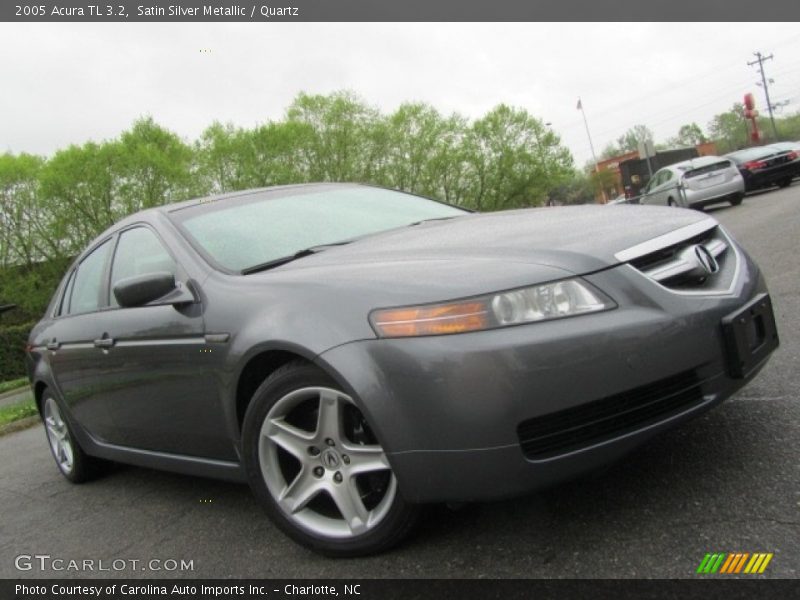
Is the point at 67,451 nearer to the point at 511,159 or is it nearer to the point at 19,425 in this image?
the point at 19,425

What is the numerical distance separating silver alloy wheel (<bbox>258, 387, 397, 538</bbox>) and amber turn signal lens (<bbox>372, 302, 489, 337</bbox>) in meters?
0.31

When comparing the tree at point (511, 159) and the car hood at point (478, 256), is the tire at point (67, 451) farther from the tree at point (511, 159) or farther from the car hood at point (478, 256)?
the tree at point (511, 159)

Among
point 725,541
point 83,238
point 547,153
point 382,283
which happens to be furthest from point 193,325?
point 547,153

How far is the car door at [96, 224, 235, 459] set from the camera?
2.85 meters

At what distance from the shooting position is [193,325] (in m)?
2.86

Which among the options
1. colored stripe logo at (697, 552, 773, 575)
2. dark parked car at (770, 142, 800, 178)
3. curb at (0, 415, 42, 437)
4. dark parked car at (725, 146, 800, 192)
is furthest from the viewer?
dark parked car at (770, 142, 800, 178)

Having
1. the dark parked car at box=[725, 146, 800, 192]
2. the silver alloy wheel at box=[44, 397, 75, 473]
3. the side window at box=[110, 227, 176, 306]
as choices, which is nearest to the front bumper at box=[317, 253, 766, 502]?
the side window at box=[110, 227, 176, 306]

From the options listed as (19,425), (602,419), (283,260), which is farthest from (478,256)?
(19,425)

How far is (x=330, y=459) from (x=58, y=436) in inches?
117

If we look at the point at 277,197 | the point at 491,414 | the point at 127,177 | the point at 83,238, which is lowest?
the point at 491,414

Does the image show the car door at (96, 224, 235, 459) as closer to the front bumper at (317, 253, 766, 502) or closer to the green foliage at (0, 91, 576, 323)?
the front bumper at (317, 253, 766, 502)

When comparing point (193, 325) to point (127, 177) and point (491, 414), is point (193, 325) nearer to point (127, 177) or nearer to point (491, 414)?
point (491, 414)

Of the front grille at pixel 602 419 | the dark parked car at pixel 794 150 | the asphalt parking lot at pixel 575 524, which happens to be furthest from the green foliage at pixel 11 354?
the front grille at pixel 602 419

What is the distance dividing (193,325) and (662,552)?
74.6 inches
